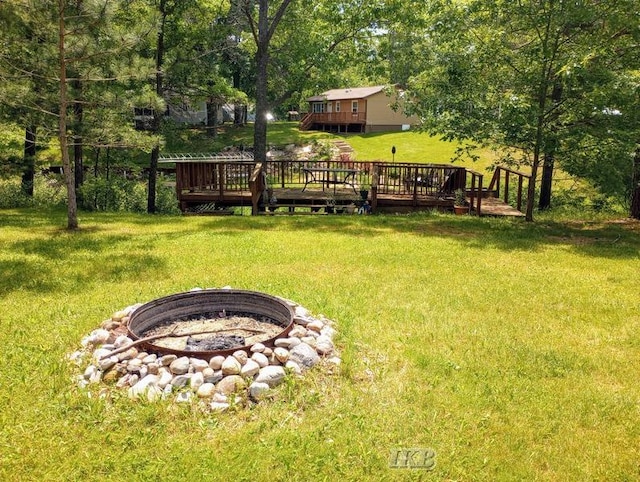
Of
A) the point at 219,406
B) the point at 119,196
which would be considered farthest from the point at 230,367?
the point at 119,196

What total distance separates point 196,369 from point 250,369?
1.43ft

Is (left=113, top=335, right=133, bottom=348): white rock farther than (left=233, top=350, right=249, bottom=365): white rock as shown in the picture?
Yes

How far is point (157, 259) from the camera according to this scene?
7.91 meters

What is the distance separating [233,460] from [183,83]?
50.7ft

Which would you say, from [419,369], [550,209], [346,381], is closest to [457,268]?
[419,369]

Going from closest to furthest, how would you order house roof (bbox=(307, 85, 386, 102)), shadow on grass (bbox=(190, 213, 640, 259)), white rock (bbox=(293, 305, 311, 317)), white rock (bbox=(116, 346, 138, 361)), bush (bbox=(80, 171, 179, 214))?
white rock (bbox=(116, 346, 138, 361))
white rock (bbox=(293, 305, 311, 317))
shadow on grass (bbox=(190, 213, 640, 259))
bush (bbox=(80, 171, 179, 214))
house roof (bbox=(307, 85, 386, 102))

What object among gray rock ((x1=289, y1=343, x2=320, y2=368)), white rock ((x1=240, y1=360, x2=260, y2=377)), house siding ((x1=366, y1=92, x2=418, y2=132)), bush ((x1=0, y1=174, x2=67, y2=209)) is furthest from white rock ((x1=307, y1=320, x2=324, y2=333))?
house siding ((x1=366, y1=92, x2=418, y2=132))

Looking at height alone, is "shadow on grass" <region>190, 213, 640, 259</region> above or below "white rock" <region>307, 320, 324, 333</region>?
above

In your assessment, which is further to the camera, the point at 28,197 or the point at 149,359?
the point at 28,197

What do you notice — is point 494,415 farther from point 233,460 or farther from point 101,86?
point 101,86

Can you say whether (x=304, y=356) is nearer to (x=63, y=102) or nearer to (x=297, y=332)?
(x=297, y=332)

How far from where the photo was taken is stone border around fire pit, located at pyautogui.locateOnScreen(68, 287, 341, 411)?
370 centimetres

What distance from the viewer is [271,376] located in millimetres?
3840

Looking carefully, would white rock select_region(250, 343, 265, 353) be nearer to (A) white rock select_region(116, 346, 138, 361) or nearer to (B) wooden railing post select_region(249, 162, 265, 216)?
(A) white rock select_region(116, 346, 138, 361)
